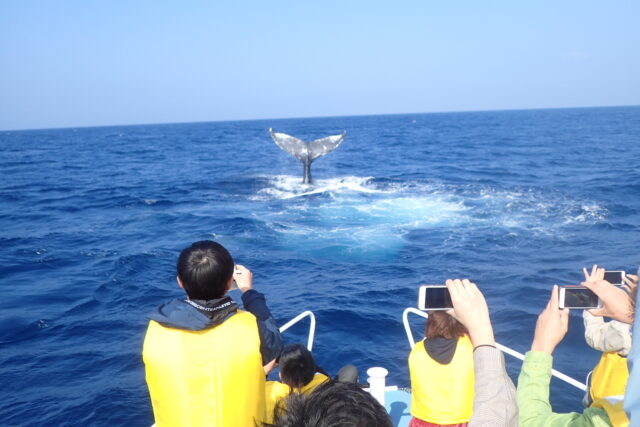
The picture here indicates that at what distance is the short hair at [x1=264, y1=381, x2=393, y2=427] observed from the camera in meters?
1.60

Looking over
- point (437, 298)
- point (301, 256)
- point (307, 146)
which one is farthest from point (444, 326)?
point (307, 146)

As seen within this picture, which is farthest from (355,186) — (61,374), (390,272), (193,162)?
(193,162)

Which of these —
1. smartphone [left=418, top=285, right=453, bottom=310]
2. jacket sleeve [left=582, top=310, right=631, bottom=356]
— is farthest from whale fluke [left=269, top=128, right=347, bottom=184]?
smartphone [left=418, top=285, right=453, bottom=310]

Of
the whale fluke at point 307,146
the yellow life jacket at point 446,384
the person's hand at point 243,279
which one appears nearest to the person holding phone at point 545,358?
the yellow life jacket at point 446,384

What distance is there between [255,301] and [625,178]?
27441 mm

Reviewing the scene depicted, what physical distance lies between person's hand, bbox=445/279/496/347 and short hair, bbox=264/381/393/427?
0.65m

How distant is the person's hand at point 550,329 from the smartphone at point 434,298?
45 centimetres

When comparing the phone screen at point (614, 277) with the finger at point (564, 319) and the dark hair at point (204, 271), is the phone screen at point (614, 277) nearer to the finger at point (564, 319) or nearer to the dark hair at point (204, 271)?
the finger at point (564, 319)

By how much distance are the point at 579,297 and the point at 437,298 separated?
0.64m

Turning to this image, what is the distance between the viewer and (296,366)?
4051 millimetres

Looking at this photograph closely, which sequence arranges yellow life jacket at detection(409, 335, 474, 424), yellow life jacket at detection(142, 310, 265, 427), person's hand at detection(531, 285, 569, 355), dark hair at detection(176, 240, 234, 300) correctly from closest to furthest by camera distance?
person's hand at detection(531, 285, 569, 355)
yellow life jacket at detection(142, 310, 265, 427)
dark hair at detection(176, 240, 234, 300)
yellow life jacket at detection(409, 335, 474, 424)

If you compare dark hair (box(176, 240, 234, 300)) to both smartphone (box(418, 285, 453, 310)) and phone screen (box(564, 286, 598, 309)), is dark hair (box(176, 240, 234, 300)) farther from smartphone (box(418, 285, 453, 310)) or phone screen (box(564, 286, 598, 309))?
phone screen (box(564, 286, 598, 309))

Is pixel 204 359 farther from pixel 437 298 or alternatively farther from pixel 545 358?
pixel 545 358

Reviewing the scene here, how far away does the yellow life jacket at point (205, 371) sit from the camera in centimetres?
291
